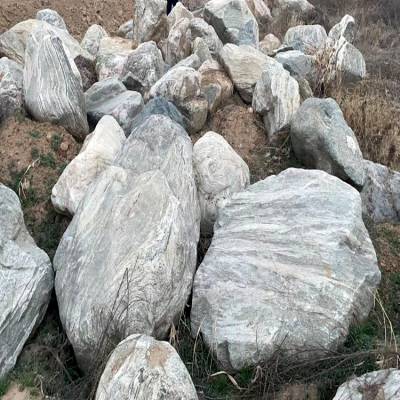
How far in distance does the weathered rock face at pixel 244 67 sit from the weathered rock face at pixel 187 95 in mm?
477

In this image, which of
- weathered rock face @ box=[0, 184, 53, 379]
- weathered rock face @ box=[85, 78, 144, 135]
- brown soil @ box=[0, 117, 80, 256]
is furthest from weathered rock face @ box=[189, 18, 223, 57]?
weathered rock face @ box=[0, 184, 53, 379]

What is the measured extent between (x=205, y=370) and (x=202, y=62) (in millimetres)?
3204

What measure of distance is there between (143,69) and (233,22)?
1659 millimetres

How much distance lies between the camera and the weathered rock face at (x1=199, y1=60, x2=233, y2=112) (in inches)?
210

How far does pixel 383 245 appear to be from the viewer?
4316 millimetres

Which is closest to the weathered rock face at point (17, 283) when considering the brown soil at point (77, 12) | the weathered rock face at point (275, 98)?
the weathered rock face at point (275, 98)

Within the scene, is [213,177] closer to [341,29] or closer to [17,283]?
[17,283]

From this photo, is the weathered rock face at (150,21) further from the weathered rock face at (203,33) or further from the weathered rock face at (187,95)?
the weathered rock face at (187,95)

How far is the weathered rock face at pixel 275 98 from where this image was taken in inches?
200

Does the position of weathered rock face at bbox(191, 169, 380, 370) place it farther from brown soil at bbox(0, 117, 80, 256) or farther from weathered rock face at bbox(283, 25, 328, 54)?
weathered rock face at bbox(283, 25, 328, 54)

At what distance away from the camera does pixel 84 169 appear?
4395mm

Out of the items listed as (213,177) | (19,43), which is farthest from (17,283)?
(19,43)

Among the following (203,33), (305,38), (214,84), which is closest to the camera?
(214,84)

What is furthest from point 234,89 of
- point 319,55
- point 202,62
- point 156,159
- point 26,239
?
point 26,239
